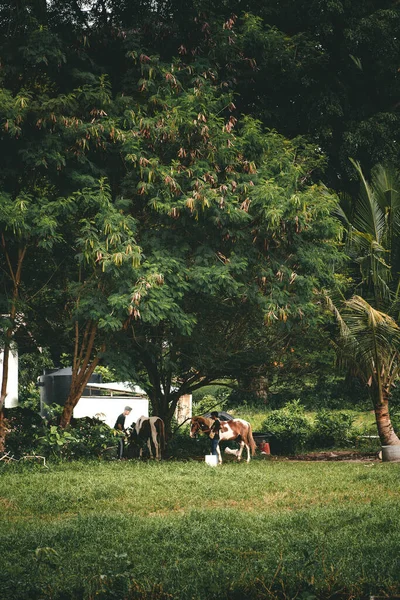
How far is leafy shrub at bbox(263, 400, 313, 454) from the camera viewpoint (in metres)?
26.1

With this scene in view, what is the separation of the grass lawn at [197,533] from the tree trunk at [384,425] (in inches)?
181

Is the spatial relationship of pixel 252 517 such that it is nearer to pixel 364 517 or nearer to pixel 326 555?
pixel 364 517

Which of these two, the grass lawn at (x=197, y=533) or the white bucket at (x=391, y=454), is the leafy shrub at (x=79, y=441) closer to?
the grass lawn at (x=197, y=533)

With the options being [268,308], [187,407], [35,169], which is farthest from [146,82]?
[187,407]

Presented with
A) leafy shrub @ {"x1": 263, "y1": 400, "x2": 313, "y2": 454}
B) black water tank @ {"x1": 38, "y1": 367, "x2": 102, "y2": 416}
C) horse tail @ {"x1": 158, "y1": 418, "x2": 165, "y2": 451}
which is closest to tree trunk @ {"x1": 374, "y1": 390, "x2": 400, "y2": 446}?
horse tail @ {"x1": 158, "y1": 418, "x2": 165, "y2": 451}

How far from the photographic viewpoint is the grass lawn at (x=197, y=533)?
21.5 feet

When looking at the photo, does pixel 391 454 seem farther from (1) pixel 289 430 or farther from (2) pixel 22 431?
(2) pixel 22 431

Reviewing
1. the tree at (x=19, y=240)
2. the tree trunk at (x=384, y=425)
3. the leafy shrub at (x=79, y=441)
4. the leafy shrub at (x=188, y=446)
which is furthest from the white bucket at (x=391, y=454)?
the tree at (x=19, y=240)

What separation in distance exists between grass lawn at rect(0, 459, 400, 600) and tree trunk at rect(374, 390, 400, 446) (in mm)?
4600

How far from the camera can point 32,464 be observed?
16.8m

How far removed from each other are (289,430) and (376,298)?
7.71 metres

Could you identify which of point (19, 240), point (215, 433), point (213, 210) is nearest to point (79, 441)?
point (215, 433)

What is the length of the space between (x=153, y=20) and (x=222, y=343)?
7.40 m

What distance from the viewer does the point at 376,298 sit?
20594mm
